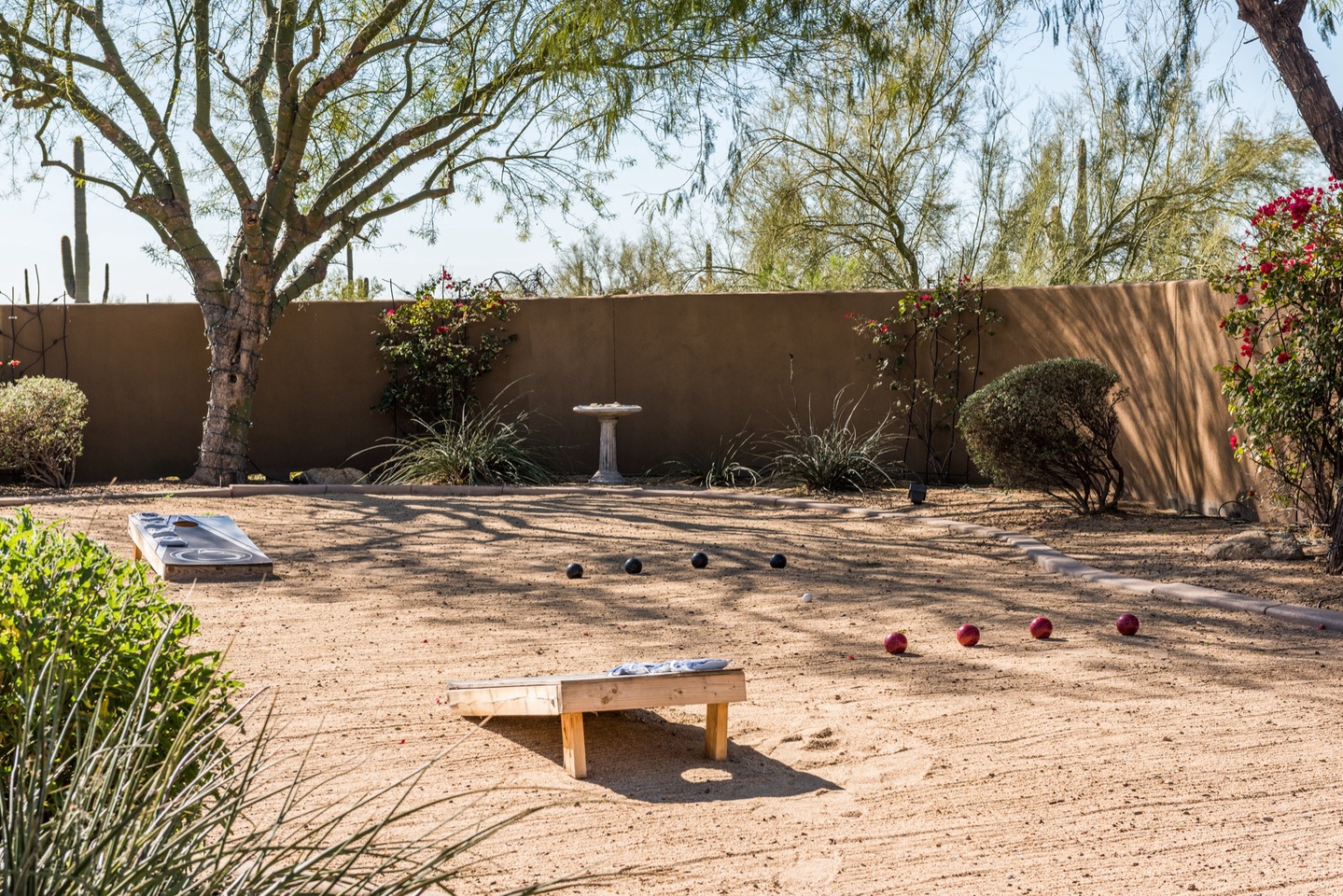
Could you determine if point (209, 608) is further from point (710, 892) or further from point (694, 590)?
point (710, 892)

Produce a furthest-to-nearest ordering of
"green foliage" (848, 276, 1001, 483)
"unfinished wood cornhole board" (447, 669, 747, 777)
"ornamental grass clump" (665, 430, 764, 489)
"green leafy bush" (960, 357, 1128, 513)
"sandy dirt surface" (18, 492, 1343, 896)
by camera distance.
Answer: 1. "ornamental grass clump" (665, 430, 764, 489)
2. "green foliage" (848, 276, 1001, 483)
3. "green leafy bush" (960, 357, 1128, 513)
4. "unfinished wood cornhole board" (447, 669, 747, 777)
5. "sandy dirt surface" (18, 492, 1343, 896)

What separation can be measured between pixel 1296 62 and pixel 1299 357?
1875mm

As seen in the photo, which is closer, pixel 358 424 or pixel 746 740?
pixel 746 740

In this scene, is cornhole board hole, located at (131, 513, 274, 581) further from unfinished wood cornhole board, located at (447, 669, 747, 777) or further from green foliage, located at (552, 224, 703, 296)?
green foliage, located at (552, 224, 703, 296)

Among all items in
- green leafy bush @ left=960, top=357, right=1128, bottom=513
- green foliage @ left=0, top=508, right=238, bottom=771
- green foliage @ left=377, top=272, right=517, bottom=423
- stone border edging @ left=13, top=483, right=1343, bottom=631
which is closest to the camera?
green foliage @ left=0, top=508, right=238, bottom=771

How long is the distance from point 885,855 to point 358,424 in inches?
379

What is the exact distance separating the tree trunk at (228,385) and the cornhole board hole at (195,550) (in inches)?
148

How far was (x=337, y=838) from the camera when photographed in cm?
282

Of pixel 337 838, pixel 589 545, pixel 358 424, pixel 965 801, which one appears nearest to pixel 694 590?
pixel 589 545

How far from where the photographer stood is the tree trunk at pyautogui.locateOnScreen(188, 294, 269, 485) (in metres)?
10.7

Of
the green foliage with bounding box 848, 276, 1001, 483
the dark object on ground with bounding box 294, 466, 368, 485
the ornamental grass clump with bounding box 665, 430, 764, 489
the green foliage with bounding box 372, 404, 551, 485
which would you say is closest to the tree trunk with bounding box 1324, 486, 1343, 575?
the green foliage with bounding box 848, 276, 1001, 483

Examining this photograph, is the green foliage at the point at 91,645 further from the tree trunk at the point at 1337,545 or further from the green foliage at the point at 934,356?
the green foliage at the point at 934,356

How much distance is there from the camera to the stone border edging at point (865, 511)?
5.34 metres

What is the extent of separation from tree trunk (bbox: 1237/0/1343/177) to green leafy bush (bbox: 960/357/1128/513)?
6.42ft
